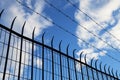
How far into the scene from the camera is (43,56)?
11719mm

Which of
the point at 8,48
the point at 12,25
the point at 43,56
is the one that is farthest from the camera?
the point at 43,56

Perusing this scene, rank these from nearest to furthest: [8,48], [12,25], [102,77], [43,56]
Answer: [8,48] < [12,25] < [43,56] < [102,77]

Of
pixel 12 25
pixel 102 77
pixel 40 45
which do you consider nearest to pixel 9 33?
pixel 12 25

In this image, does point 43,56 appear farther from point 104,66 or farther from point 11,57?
point 104,66

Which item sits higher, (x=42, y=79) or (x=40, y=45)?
(x=40, y=45)

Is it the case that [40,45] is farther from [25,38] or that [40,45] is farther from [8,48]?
[8,48]

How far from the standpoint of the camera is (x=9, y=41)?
1009 centimetres

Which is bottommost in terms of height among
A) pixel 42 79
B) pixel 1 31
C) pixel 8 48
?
pixel 42 79

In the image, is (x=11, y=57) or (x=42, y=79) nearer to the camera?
(x=11, y=57)

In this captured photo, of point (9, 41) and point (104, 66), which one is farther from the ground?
point (104, 66)

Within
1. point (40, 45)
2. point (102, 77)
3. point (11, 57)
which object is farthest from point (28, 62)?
point (102, 77)

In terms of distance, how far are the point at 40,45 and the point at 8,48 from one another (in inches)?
99.4

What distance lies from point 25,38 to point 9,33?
1.05 m

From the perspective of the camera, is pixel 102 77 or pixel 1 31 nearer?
pixel 1 31
